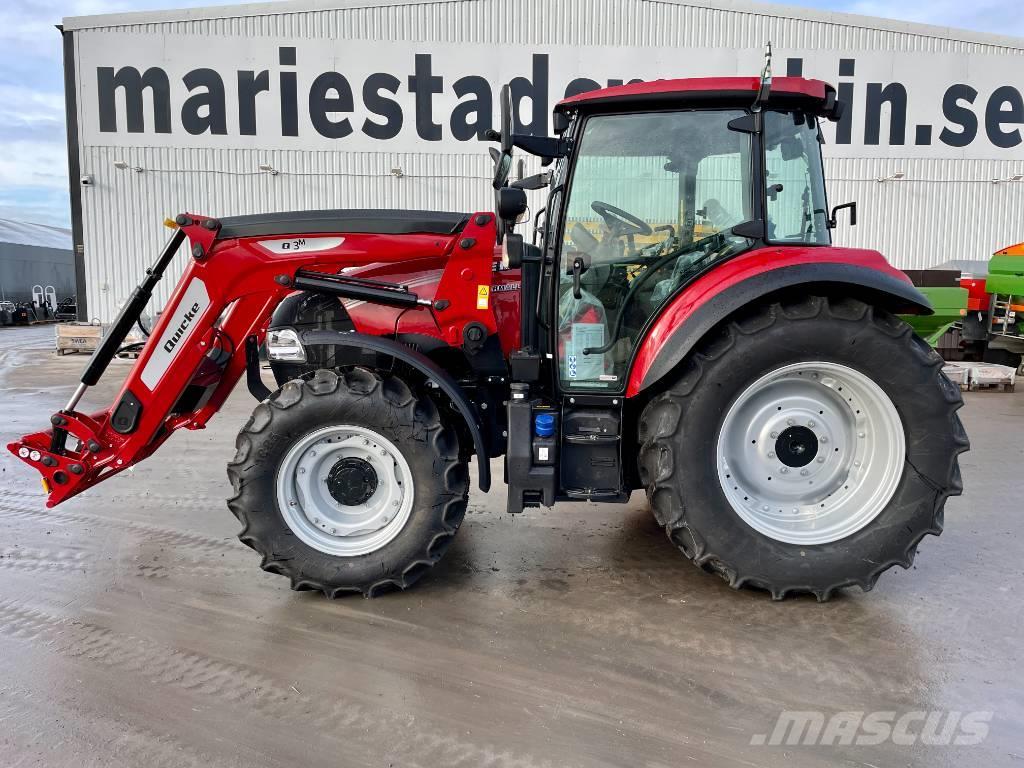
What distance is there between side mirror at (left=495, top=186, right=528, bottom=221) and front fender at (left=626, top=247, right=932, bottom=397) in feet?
2.73

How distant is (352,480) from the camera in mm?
3219

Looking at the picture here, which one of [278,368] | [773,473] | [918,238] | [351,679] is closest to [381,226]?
[278,368]

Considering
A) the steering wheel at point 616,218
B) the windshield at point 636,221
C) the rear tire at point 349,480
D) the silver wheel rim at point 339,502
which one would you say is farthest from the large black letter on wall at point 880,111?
the silver wheel rim at point 339,502

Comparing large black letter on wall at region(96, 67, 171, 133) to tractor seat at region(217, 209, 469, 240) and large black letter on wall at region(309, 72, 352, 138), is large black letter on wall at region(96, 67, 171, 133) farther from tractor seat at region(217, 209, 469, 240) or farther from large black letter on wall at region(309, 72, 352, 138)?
tractor seat at region(217, 209, 469, 240)

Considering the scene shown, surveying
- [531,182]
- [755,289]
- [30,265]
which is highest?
[30,265]

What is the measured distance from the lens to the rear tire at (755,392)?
3.02 meters

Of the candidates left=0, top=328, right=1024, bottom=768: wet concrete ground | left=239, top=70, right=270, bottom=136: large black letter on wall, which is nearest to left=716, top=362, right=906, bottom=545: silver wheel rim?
left=0, top=328, right=1024, bottom=768: wet concrete ground

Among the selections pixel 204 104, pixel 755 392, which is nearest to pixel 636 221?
pixel 755 392

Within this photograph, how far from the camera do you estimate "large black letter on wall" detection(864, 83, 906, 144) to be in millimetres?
13266

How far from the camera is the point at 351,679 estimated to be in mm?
2572

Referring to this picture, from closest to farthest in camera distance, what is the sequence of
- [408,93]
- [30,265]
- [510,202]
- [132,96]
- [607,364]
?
1. [510,202]
2. [607,364]
3. [132,96]
4. [408,93]
5. [30,265]

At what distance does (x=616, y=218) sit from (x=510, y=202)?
2.05 feet
